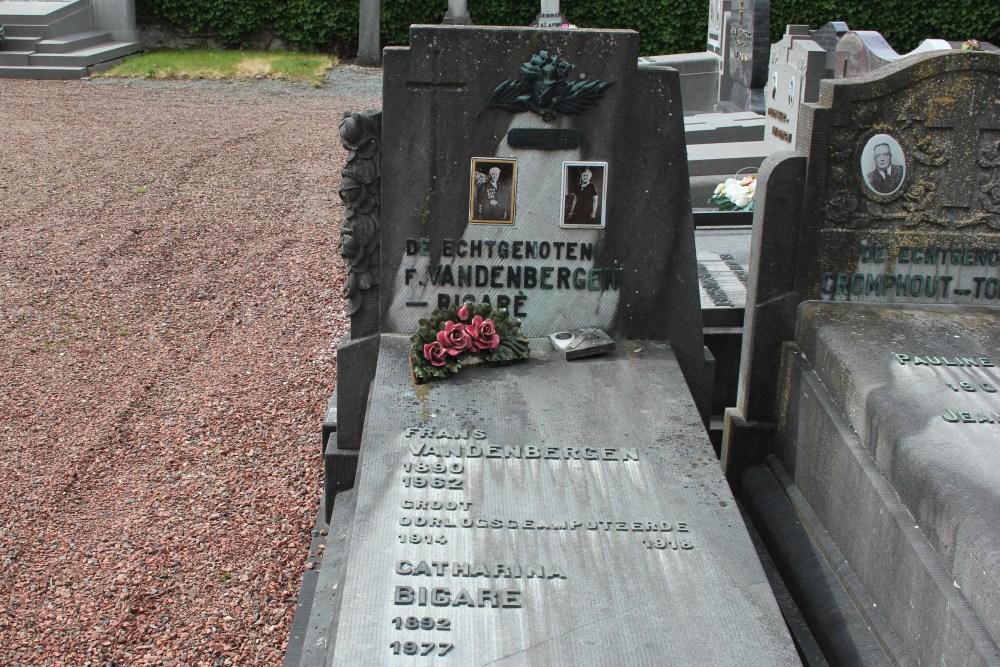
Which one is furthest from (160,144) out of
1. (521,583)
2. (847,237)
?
(521,583)

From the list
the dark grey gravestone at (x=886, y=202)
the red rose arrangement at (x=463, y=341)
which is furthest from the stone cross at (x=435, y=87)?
the dark grey gravestone at (x=886, y=202)

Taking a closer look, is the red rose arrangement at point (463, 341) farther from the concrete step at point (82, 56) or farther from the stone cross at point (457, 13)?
the stone cross at point (457, 13)

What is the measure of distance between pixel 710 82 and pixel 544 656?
12.8m

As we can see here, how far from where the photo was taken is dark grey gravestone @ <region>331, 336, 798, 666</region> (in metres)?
2.99

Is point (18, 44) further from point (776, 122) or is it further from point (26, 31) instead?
point (776, 122)

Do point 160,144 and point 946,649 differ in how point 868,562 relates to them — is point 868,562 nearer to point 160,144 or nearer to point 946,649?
point 946,649

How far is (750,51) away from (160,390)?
9.43 m

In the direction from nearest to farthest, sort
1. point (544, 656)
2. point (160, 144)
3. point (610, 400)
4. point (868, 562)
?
1. point (544, 656)
2. point (868, 562)
3. point (610, 400)
4. point (160, 144)

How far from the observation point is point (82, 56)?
18016 millimetres

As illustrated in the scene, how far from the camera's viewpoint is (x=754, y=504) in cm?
478

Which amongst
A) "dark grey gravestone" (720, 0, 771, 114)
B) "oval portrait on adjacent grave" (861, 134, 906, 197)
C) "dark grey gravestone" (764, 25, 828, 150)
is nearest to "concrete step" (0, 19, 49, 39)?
"dark grey gravestone" (720, 0, 771, 114)

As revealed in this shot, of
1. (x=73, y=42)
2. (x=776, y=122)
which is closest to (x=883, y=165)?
(x=776, y=122)

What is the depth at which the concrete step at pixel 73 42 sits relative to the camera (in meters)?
18.2

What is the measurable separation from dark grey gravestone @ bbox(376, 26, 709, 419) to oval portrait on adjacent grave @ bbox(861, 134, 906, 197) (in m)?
0.82
